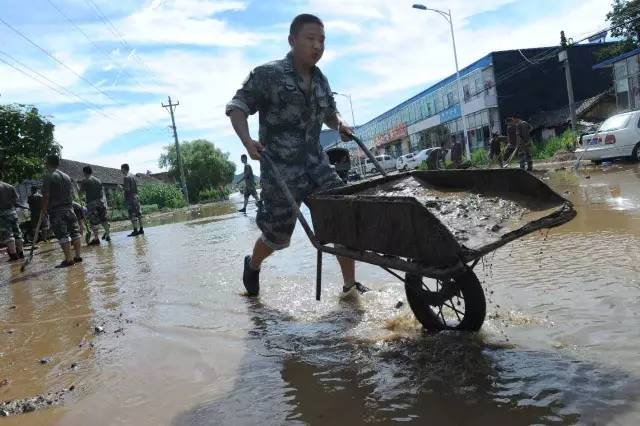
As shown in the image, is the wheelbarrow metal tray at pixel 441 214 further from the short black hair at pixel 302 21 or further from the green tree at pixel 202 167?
the green tree at pixel 202 167

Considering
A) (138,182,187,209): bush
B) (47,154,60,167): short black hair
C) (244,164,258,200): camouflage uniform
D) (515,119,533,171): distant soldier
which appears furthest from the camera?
(138,182,187,209): bush

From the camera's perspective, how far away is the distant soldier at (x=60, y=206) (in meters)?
8.14

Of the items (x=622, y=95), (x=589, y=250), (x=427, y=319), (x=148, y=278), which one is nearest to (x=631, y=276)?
(x=589, y=250)

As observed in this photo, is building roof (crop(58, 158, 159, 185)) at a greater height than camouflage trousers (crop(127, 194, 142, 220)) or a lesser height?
greater

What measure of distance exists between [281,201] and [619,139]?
1324 cm

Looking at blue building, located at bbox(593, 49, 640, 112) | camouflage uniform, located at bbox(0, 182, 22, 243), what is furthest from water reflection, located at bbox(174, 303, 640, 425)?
blue building, located at bbox(593, 49, 640, 112)

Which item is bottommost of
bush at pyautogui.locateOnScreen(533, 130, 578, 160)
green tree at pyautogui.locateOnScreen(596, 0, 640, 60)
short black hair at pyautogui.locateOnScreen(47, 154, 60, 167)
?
bush at pyautogui.locateOnScreen(533, 130, 578, 160)

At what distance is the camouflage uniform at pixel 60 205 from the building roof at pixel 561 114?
3513 cm

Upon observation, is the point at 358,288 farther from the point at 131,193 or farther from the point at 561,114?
the point at 561,114

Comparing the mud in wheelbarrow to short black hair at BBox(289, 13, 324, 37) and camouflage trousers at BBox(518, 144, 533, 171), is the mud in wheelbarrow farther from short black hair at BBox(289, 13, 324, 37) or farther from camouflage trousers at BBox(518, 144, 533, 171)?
camouflage trousers at BBox(518, 144, 533, 171)

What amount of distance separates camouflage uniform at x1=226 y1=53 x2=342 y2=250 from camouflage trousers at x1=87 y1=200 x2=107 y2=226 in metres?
8.80

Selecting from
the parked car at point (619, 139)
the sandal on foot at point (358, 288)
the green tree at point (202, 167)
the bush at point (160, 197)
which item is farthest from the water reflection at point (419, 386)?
the green tree at point (202, 167)

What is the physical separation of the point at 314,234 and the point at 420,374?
38.2 inches

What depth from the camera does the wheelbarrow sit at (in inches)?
83.5
